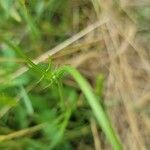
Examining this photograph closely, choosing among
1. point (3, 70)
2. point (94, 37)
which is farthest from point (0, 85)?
point (94, 37)

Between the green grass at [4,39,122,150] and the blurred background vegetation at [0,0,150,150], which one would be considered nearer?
the green grass at [4,39,122,150]

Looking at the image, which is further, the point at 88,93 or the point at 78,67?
the point at 78,67

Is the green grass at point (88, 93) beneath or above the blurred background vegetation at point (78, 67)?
beneath

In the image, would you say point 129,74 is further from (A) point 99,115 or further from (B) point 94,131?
(A) point 99,115

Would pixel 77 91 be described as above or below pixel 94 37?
below

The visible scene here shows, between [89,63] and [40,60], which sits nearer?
[40,60]

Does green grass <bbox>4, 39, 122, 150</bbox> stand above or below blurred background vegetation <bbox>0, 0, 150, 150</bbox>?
below

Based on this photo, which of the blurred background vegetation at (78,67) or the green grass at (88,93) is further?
the blurred background vegetation at (78,67)

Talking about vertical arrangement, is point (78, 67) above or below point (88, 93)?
above
